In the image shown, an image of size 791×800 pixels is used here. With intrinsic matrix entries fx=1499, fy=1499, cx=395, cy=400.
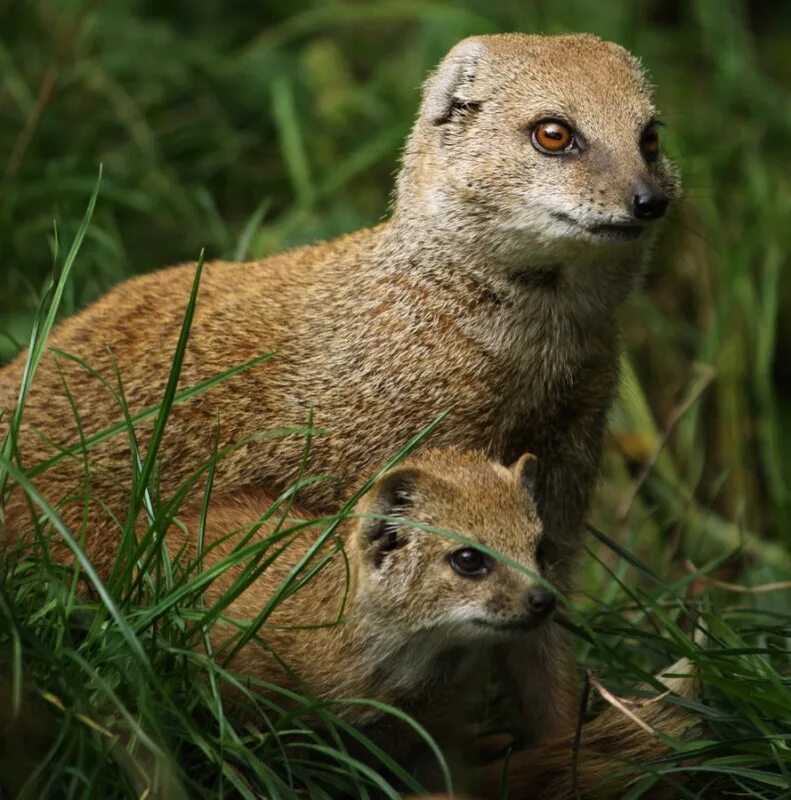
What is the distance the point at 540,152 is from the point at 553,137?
0.20 ft

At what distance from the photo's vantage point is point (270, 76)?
27.0ft

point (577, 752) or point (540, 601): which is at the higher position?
point (540, 601)

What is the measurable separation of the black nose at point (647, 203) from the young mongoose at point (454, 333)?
0.18 feet

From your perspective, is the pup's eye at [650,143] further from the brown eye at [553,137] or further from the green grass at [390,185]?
Answer: the green grass at [390,185]

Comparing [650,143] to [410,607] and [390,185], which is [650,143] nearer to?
[410,607]

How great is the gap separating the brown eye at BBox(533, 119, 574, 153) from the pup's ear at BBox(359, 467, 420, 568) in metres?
1.22

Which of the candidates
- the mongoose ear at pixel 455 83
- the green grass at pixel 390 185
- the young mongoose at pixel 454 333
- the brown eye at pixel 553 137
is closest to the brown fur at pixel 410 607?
the young mongoose at pixel 454 333

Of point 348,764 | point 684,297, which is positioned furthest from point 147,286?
point 684,297

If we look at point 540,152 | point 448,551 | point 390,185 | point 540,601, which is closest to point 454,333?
point 540,152

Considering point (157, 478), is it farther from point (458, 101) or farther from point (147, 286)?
point (458, 101)

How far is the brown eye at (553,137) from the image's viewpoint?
4500 millimetres

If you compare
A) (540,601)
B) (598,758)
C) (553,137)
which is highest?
(553,137)

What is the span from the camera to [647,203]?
4.22 meters

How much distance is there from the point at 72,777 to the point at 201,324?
73.0 inches
